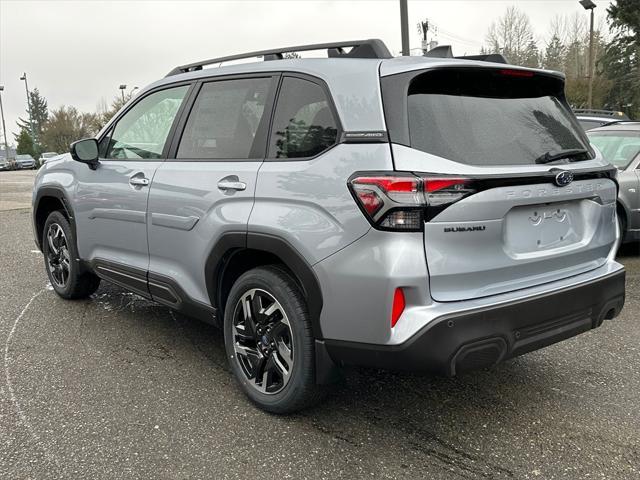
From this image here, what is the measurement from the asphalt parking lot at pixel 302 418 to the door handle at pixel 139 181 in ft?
3.76

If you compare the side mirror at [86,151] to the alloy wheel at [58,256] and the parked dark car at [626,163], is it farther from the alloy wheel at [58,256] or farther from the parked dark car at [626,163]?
the parked dark car at [626,163]

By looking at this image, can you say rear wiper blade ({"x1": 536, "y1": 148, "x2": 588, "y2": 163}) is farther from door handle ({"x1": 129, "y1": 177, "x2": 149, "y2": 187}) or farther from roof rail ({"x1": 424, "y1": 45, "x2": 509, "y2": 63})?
door handle ({"x1": 129, "y1": 177, "x2": 149, "y2": 187})

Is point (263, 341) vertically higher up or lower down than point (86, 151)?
lower down

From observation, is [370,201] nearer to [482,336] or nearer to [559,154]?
[482,336]

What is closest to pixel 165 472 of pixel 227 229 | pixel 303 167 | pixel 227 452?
pixel 227 452

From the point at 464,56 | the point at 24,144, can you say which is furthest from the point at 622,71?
the point at 24,144

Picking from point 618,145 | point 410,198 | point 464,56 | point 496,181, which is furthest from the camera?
point 618,145

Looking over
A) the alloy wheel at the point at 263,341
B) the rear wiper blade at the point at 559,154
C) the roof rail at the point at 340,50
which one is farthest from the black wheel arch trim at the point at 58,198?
the rear wiper blade at the point at 559,154

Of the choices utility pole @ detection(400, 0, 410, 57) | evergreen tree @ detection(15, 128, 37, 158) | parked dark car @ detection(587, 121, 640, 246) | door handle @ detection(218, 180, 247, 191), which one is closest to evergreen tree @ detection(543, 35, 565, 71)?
utility pole @ detection(400, 0, 410, 57)

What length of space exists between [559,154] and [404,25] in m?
9.31

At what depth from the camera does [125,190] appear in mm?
3906

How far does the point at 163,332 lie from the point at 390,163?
263 cm

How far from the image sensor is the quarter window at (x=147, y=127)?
3789 millimetres

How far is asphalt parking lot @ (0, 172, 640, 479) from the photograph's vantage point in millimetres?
2607
